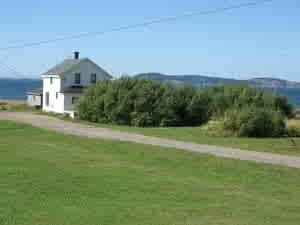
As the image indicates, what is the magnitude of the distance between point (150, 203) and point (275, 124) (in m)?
23.5

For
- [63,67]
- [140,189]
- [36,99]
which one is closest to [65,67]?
[63,67]

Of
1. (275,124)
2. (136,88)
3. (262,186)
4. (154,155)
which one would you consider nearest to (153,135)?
(275,124)

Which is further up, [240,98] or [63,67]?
[63,67]

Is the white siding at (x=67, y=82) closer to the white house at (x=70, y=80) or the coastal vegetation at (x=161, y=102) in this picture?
the white house at (x=70, y=80)

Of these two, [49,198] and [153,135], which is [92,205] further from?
[153,135]

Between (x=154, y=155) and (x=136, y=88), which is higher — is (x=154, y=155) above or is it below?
below

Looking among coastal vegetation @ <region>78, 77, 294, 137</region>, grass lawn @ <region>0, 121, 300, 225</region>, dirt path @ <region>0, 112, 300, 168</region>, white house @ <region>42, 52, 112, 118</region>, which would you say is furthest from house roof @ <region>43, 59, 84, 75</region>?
grass lawn @ <region>0, 121, 300, 225</region>

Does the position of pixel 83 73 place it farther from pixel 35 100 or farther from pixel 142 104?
pixel 142 104

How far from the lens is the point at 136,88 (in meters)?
46.7

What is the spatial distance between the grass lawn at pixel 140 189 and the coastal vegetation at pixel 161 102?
19.7 m

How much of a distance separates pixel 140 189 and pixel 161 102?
103ft

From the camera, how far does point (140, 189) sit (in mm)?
15000

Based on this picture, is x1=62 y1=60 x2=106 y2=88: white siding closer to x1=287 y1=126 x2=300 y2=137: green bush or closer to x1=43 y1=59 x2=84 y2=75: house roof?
x1=43 y1=59 x2=84 y2=75: house roof

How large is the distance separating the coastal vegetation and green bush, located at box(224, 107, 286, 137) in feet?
17.6
